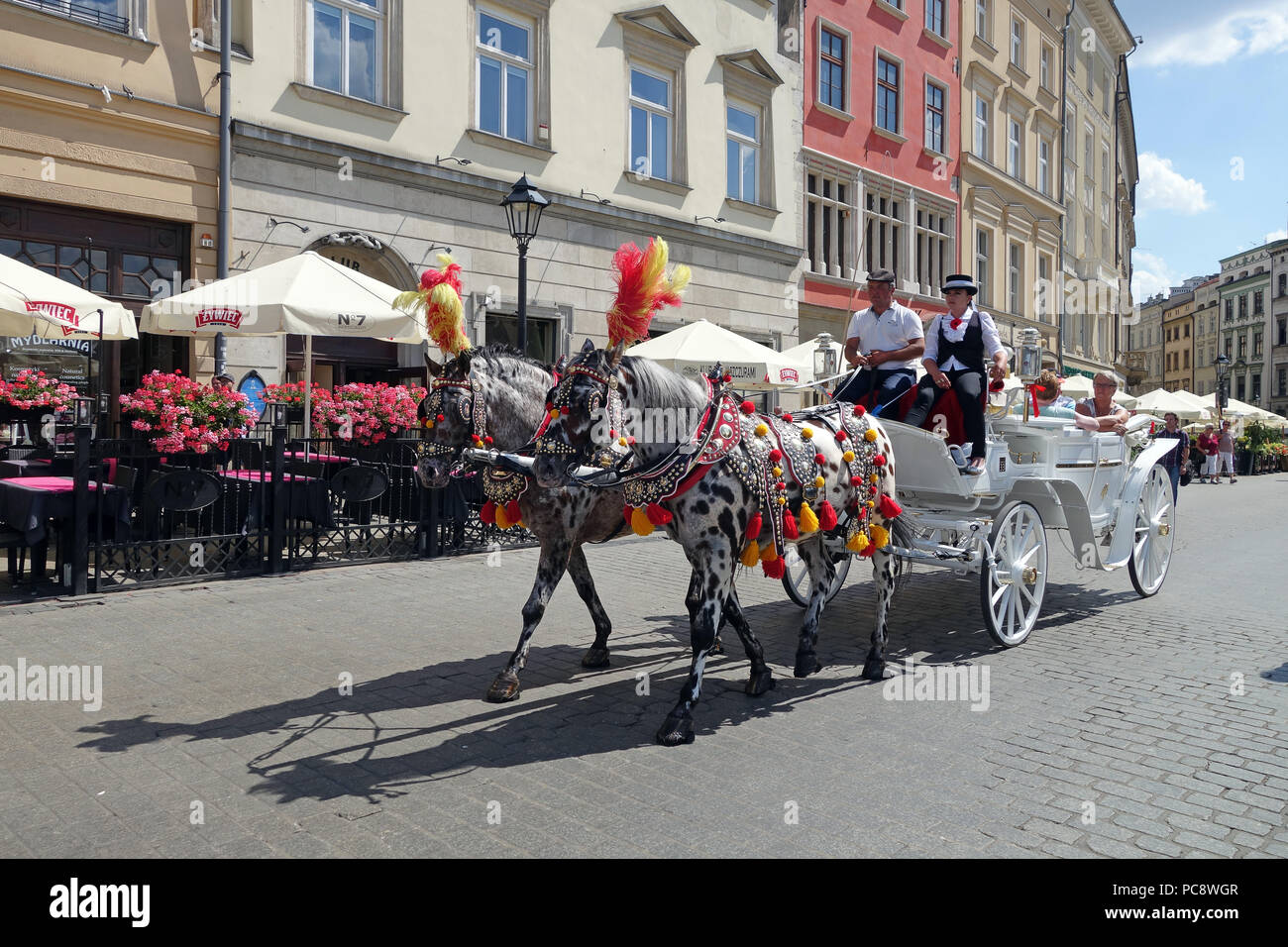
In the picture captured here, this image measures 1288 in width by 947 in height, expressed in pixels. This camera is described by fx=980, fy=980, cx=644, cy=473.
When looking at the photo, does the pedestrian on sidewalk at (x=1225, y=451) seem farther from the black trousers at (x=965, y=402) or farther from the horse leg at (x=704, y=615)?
the horse leg at (x=704, y=615)

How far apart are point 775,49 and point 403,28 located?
1035 cm

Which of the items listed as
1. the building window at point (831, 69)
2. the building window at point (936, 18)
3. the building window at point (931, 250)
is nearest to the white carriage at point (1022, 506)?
the building window at point (831, 69)

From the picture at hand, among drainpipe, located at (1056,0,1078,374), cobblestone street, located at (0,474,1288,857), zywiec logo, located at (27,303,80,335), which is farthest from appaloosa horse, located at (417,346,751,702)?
drainpipe, located at (1056,0,1078,374)

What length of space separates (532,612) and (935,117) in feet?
86.8

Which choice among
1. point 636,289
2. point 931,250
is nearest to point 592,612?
point 636,289

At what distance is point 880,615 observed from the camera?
6.18 m

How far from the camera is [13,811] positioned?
152 inches

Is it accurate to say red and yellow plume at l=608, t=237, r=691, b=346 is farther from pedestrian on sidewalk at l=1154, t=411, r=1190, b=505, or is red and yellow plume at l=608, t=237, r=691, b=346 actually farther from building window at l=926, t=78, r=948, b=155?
building window at l=926, t=78, r=948, b=155

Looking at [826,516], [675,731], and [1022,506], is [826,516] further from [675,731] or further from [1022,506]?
[1022,506]

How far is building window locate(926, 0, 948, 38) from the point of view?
90.9 feet

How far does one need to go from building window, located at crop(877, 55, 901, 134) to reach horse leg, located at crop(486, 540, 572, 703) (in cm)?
2268

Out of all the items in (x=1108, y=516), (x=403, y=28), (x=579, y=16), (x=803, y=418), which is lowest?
(x=1108, y=516)

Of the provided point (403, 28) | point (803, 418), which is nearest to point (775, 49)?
point (403, 28)

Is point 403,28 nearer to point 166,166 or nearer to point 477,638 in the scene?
point 166,166
